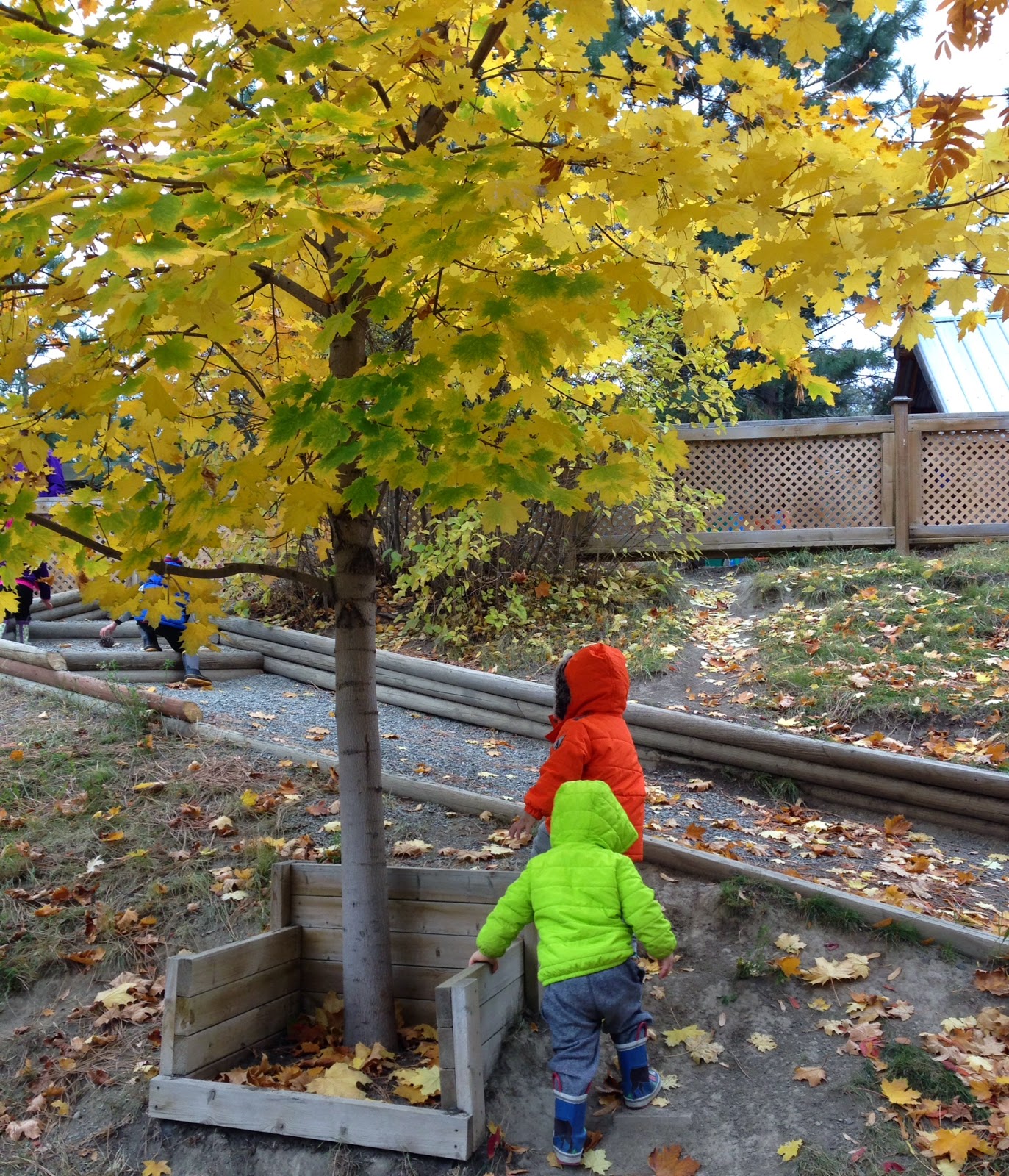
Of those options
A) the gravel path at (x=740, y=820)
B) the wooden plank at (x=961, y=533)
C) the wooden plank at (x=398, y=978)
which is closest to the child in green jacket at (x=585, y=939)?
the wooden plank at (x=398, y=978)

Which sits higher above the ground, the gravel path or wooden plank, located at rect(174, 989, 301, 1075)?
the gravel path

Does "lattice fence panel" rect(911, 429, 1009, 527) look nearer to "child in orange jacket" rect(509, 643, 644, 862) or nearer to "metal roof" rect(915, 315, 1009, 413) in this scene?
"metal roof" rect(915, 315, 1009, 413)

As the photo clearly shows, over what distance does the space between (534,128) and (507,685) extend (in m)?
4.45

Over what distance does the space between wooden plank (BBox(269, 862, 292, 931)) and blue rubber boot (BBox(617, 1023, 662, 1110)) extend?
1506mm

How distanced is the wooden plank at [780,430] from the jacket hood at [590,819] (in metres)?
7.97

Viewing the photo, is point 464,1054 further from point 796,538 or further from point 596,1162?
point 796,538

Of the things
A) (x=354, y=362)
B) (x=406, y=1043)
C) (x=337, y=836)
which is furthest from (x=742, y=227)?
(x=337, y=836)

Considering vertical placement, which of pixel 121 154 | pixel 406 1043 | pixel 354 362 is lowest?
pixel 406 1043

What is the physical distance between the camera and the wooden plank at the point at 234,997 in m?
3.34

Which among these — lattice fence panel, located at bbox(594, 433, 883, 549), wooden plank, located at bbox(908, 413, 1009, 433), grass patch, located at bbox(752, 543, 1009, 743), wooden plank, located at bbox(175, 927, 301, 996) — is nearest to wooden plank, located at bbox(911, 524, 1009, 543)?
lattice fence panel, located at bbox(594, 433, 883, 549)

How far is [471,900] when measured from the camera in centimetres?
379

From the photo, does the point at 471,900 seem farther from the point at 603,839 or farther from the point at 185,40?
the point at 185,40

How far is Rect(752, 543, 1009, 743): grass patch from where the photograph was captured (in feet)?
20.5

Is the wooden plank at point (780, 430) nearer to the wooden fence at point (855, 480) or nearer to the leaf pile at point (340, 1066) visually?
the wooden fence at point (855, 480)
